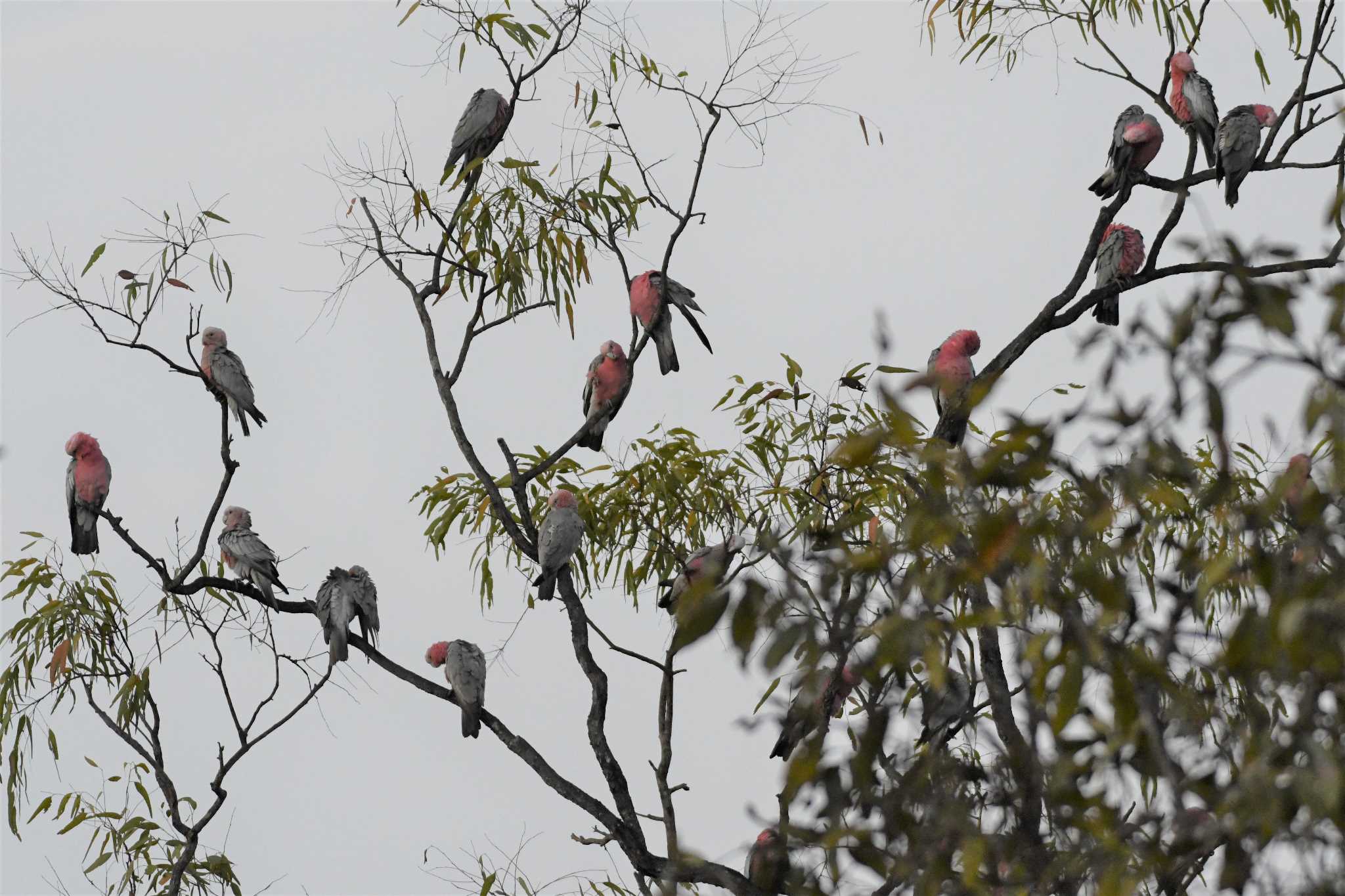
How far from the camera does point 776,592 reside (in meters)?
1.26

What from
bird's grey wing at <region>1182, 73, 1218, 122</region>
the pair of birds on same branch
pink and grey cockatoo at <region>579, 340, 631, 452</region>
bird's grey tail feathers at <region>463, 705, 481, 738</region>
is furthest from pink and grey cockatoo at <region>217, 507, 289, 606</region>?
bird's grey wing at <region>1182, 73, 1218, 122</region>

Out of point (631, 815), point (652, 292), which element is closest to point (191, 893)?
point (631, 815)

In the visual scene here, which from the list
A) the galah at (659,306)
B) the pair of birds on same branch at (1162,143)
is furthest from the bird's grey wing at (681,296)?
the pair of birds on same branch at (1162,143)

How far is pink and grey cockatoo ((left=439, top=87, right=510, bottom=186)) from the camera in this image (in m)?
4.47

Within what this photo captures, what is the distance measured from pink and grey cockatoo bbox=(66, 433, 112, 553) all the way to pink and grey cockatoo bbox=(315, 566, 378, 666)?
92cm

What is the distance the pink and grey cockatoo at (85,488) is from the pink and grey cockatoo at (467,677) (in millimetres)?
1320

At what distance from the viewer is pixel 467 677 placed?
429 cm

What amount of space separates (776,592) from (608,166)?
3008mm

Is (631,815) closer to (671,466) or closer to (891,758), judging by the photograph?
(671,466)

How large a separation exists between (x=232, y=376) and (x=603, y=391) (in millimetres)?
1297

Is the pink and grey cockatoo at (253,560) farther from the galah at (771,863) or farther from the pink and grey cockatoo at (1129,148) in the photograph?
the galah at (771,863)

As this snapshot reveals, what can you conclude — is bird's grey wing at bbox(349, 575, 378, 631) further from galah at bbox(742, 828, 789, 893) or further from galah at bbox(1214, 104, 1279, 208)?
galah at bbox(742, 828, 789, 893)

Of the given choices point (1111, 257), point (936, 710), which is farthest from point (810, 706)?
point (1111, 257)

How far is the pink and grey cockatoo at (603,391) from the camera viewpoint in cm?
444
